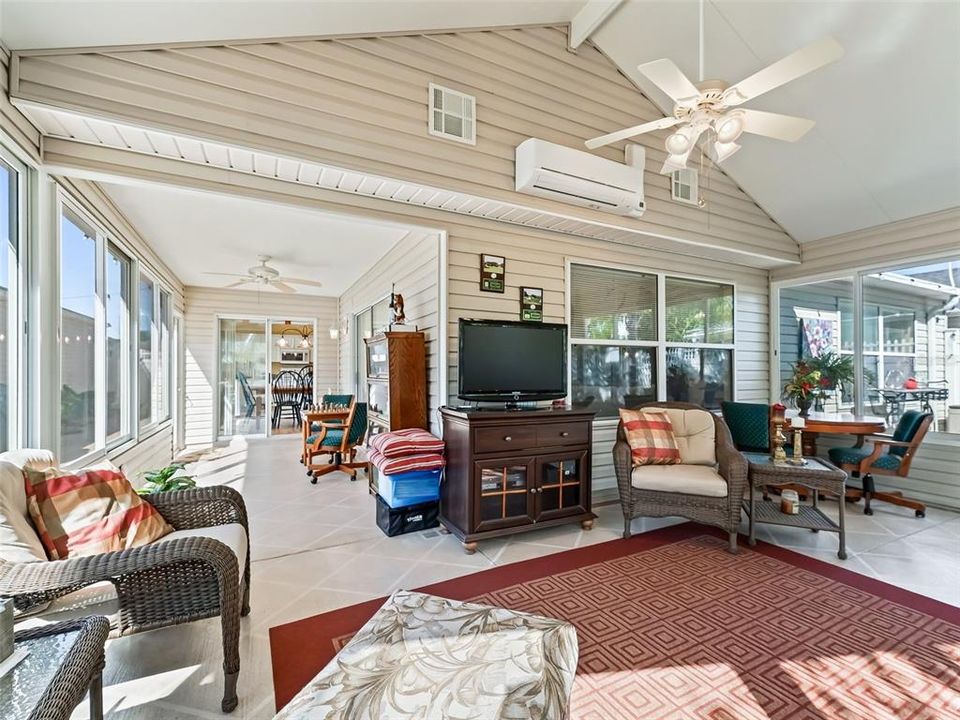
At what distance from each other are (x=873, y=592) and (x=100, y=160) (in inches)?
203

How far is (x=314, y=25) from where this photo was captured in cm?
274

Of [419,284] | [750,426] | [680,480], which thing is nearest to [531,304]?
[419,284]

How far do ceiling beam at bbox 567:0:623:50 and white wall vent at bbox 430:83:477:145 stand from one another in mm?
1200

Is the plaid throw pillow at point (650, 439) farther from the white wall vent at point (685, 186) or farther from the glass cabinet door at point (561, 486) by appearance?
the white wall vent at point (685, 186)

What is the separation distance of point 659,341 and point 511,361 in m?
2.14

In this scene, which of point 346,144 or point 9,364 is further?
point 346,144

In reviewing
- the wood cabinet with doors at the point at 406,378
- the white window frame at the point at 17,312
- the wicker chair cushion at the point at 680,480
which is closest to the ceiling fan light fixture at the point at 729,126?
the wicker chair cushion at the point at 680,480

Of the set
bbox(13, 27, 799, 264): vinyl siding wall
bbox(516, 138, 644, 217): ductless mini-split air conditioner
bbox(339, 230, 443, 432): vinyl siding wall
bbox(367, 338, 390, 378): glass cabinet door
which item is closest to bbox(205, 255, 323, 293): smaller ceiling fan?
bbox(339, 230, 443, 432): vinyl siding wall

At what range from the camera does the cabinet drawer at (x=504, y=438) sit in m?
3.12

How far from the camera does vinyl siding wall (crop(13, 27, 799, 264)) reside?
2367 millimetres

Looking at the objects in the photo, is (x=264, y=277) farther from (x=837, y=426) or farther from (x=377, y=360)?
(x=837, y=426)

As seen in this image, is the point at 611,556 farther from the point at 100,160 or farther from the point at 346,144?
the point at 100,160

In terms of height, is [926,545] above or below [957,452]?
below

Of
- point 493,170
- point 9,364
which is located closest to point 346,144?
point 493,170
